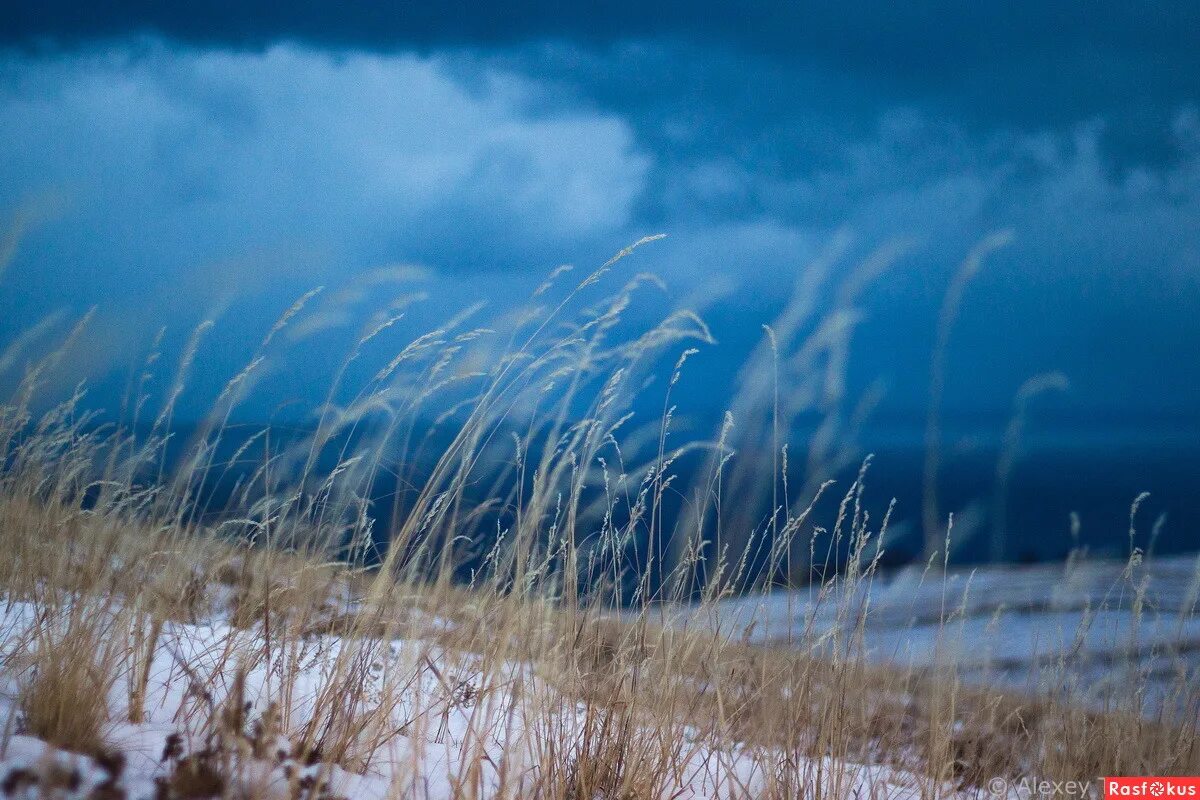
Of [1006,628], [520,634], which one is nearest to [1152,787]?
[520,634]

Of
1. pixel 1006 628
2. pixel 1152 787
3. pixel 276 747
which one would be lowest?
pixel 1006 628

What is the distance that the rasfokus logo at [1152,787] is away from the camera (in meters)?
2.09

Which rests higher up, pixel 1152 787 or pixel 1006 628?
pixel 1152 787

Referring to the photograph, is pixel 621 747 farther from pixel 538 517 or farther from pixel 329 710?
pixel 329 710

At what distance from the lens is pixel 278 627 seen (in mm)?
2346

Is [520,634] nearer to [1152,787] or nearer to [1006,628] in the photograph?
[1152,787]

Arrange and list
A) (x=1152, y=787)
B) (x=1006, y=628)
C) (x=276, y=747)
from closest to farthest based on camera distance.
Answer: (x=276, y=747) → (x=1152, y=787) → (x=1006, y=628)

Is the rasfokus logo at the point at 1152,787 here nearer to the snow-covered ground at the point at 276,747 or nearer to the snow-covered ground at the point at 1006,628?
the snow-covered ground at the point at 1006,628

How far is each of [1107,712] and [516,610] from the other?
69.7 inches

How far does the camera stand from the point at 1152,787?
6.99ft

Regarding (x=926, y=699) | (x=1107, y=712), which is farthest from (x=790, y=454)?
(x=926, y=699)

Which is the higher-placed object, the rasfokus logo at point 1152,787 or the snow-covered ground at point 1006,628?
the snow-covered ground at point 1006,628

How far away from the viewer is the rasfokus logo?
2088mm

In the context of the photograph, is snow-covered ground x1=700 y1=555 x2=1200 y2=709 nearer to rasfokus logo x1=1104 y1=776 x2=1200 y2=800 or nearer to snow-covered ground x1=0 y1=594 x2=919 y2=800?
rasfokus logo x1=1104 y1=776 x2=1200 y2=800
